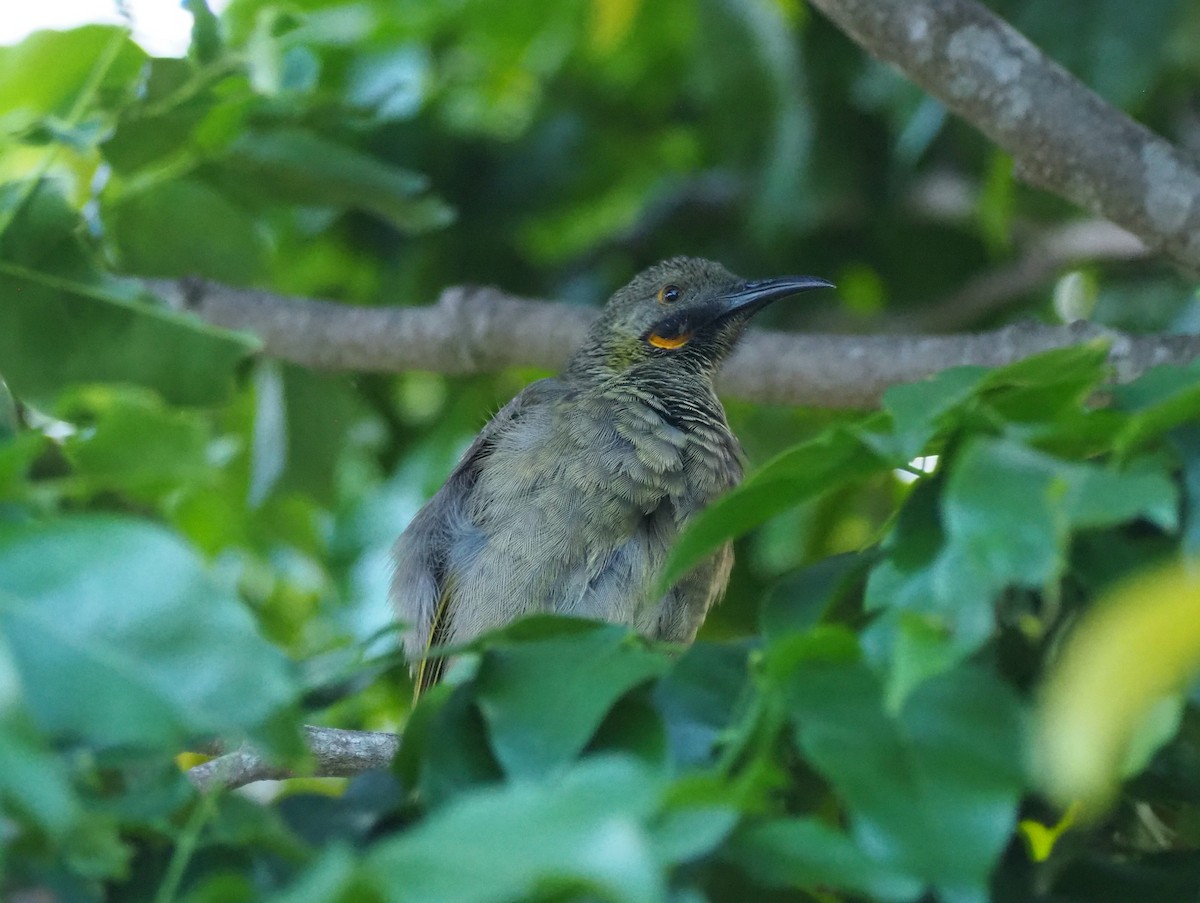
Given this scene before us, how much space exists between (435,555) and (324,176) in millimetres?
1057

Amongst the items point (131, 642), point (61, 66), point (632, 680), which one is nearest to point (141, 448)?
point (131, 642)

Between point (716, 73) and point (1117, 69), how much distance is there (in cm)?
126

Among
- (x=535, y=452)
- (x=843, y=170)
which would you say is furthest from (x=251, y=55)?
(x=843, y=170)

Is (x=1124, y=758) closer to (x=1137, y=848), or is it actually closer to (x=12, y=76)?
(x=1137, y=848)

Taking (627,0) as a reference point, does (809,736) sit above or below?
below

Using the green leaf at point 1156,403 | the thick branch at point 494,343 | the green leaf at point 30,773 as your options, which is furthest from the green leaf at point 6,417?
the thick branch at point 494,343

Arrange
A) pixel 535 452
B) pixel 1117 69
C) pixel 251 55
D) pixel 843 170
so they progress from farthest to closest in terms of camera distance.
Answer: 1. pixel 843 170
2. pixel 1117 69
3. pixel 535 452
4. pixel 251 55

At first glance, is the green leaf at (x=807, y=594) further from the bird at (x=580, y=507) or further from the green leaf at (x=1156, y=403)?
the bird at (x=580, y=507)

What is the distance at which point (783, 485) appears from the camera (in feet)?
4.95

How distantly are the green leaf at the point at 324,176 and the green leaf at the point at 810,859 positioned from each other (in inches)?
106

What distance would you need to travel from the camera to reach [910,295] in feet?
18.6

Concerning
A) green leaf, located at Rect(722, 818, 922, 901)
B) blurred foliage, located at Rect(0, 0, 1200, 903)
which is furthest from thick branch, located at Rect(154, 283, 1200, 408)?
green leaf, located at Rect(722, 818, 922, 901)

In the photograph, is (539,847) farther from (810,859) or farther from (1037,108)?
(1037,108)

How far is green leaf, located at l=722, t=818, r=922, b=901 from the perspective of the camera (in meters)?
1.26
